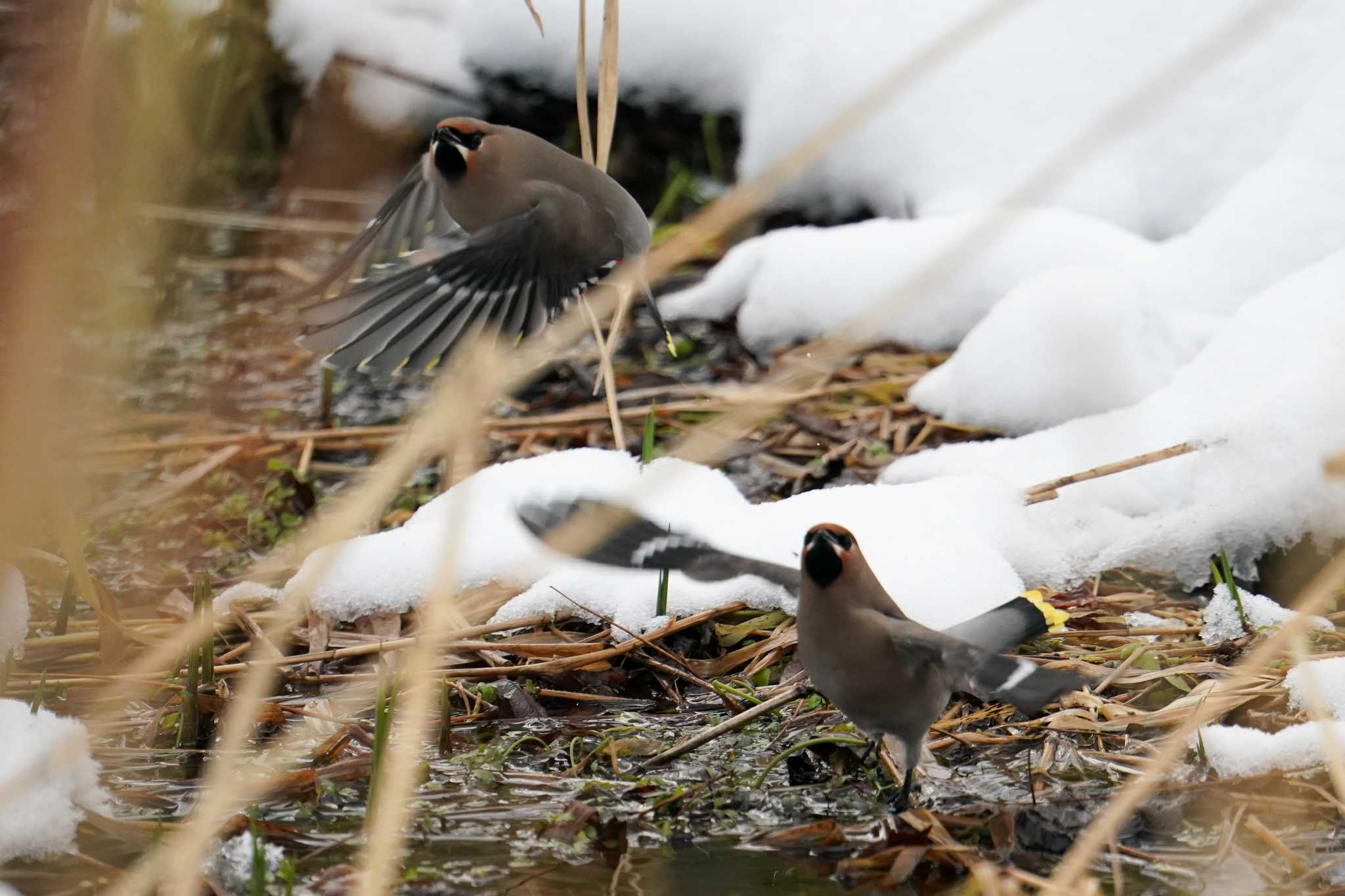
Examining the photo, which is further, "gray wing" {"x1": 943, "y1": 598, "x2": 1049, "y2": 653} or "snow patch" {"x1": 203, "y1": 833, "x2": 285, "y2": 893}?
"gray wing" {"x1": 943, "y1": 598, "x2": 1049, "y2": 653}

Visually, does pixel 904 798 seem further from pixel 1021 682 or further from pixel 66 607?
pixel 66 607

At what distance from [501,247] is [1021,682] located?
1.69 m

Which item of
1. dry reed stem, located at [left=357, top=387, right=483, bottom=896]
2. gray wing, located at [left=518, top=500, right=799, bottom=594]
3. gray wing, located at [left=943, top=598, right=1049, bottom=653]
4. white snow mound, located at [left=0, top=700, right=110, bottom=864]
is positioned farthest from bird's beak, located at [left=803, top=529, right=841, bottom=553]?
dry reed stem, located at [left=357, top=387, right=483, bottom=896]

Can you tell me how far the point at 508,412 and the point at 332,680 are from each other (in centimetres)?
152

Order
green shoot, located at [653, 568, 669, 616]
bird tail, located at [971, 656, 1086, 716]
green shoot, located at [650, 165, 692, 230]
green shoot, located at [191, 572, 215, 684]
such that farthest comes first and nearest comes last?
green shoot, located at [650, 165, 692, 230], green shoot, located at [653, 568, 669, 616], green shoot, located at [191, 572, 215, 684], bird tail, located at [971, 656, 1086, 716]

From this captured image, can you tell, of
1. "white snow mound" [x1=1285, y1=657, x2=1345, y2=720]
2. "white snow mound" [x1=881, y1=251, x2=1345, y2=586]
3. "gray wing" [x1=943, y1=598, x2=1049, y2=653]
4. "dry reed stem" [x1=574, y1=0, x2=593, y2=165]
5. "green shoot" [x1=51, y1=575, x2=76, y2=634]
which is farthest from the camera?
"white snow mound" [x1=881, y1=251, x2=1345, y2=586]

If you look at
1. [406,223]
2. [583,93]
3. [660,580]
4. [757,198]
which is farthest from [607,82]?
[406,223]

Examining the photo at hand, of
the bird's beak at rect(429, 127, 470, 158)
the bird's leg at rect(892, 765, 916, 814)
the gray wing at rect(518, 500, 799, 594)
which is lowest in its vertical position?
the bird's leg at rect(892, 765, 916, 814)

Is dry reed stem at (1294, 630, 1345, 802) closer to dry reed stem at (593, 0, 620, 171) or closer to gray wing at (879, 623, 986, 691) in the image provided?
gray wing at (879, 623, 986, 691)

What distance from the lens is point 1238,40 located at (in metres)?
1.00

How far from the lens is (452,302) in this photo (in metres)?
2.99

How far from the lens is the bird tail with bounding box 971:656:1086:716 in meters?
1.79

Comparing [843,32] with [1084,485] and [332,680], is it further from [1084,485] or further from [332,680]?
[332,680]

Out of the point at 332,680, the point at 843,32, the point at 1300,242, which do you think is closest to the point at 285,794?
the point at 332,680
